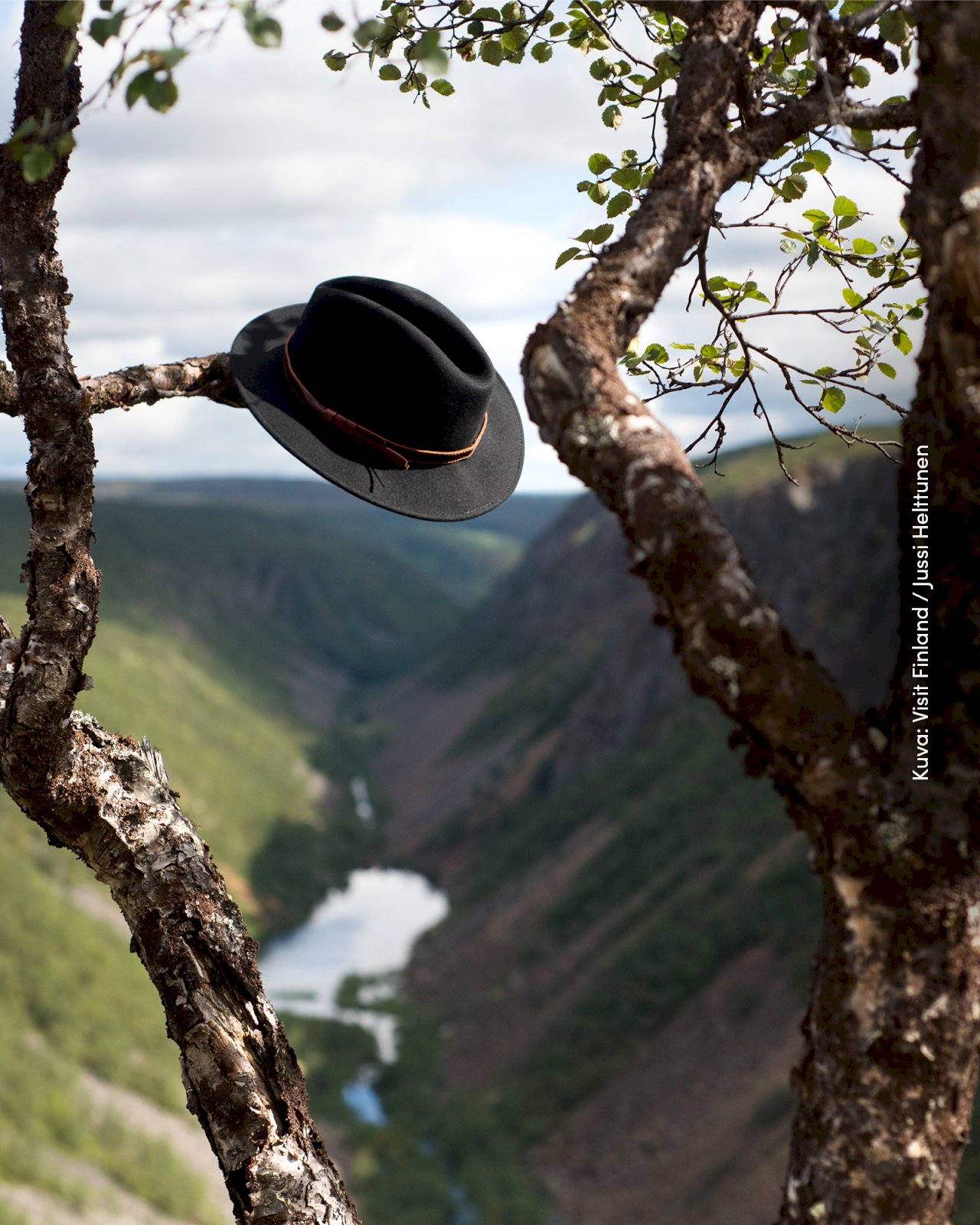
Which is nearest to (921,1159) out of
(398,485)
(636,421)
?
(636,421)

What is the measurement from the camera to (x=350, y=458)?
15.1 feet

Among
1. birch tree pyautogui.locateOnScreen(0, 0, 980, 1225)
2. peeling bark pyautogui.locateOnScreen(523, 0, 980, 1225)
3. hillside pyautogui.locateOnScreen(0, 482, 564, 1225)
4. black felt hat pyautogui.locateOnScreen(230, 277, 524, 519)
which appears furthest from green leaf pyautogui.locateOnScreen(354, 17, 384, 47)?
hillside pyautogui.locateOnScreen(0, 482, 564, 1225)

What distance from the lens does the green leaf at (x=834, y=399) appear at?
204 inches

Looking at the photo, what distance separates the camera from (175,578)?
4476 inches

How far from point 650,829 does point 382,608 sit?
9529 centimetres

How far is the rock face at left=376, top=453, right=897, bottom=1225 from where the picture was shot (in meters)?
40.4

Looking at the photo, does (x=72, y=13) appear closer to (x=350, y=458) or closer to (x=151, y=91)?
(x=151, y=91)

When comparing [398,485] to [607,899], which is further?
[607,899]

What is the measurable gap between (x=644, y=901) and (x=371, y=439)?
172 ft

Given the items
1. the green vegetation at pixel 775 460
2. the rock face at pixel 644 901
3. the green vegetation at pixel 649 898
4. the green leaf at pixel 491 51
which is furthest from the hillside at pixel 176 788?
the green leaf at pixel 491 51

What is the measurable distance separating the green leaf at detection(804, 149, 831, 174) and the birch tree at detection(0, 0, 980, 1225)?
31 centimetres

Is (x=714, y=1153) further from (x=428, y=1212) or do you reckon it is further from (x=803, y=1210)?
(x=803, y=1210)

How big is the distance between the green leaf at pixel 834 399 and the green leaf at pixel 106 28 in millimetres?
3244

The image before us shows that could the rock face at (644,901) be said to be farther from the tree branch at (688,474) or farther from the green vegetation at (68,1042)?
the tree branch at (688,474)
